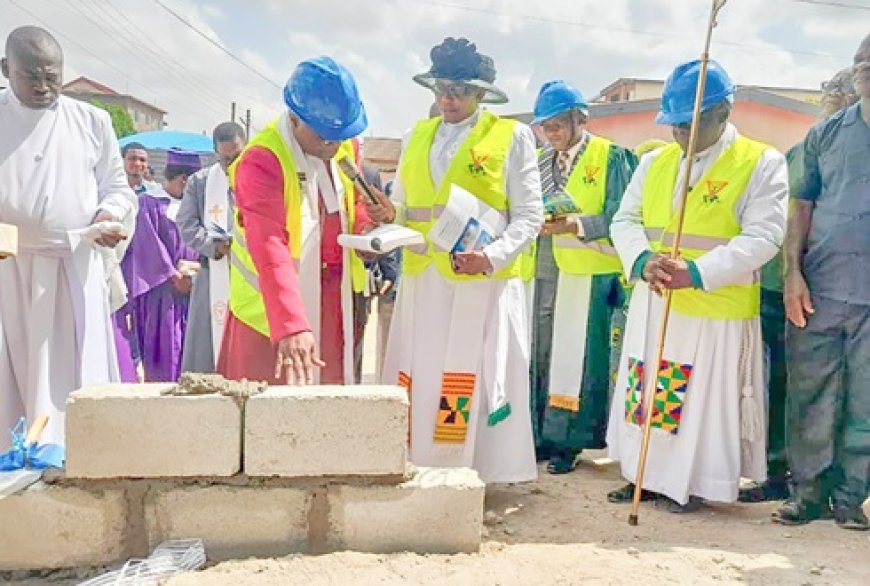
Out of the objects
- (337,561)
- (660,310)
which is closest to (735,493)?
(660,310)

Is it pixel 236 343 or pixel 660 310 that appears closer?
pixel 236 343

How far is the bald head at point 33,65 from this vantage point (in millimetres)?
3779

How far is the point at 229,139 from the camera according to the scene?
602 centimetres

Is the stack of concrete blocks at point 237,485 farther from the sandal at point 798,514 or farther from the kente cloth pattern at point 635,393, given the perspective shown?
the sandal at point 798,514

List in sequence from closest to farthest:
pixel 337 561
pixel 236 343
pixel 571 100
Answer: pixel 337 561 < pixel 236 343 < pixel 571 100

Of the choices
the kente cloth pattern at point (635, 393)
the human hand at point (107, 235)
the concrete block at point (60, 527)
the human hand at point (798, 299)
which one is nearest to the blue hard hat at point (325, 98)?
the human hand at point (107, 235)

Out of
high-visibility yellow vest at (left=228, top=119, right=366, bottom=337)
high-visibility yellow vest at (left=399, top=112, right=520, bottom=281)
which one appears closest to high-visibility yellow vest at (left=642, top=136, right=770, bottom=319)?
high-visibility yellow vest at (left=399, top=112, right=520, bottom=281)

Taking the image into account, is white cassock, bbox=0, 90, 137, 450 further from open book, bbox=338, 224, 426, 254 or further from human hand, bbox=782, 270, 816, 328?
human hand, bbox=782, 270, 816, 328

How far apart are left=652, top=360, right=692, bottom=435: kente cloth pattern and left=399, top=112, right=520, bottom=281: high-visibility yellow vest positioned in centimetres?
89

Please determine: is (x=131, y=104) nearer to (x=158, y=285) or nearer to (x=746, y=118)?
(x=746, y=118)

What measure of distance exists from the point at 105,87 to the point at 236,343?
7305 cm

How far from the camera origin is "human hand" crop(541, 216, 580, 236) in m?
4.76

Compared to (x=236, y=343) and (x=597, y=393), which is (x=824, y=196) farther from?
Result: (x=236, y=343)

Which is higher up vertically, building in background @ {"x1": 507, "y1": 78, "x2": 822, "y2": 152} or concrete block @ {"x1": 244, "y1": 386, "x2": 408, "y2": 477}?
building in background @ {"x1": 507, "y1": 78, "x2": 822, "y2": 152}
